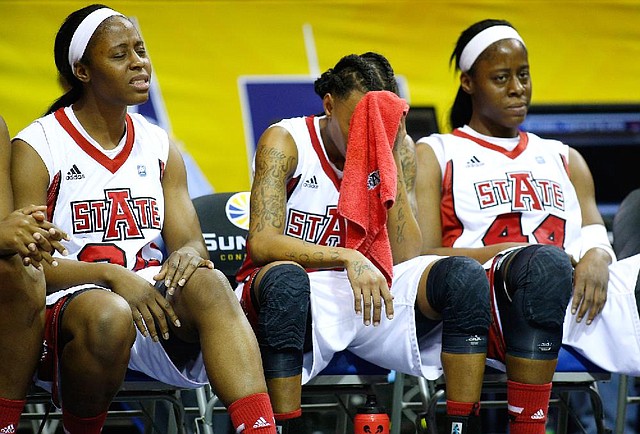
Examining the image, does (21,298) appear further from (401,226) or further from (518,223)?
(518,223)

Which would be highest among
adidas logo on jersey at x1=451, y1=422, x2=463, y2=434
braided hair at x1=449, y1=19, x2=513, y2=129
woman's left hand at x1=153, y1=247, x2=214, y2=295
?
braided hair at x1=449, y1=19, x2=513, y2=129

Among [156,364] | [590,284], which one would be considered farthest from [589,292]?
[156,364]

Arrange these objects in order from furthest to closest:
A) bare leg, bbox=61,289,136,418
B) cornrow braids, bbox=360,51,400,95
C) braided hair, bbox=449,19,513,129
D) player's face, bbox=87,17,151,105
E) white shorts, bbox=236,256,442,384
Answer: braided hair, bbox=449,19,513,129 < cornrow braids, bbox=360,51,400,95 < player's face, bbox=87,17,151,105 < white shorts, bbox=236,256,442,384 < bare leg, bbox=61,289,136,418

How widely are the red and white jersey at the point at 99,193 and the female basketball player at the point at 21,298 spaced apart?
1.20ft

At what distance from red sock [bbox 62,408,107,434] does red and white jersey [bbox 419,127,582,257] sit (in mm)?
1484

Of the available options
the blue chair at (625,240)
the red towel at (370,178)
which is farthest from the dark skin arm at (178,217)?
the blue chair at (625,240)

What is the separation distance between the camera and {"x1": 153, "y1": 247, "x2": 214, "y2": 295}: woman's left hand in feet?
9.43

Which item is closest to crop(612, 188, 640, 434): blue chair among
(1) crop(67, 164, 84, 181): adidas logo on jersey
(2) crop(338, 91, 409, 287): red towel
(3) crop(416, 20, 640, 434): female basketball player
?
(3) crop(416, 20, 640, 434): female basketball player

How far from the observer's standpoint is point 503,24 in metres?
4.06

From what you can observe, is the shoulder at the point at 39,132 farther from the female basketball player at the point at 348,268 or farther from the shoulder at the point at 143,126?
the female basketball player at the point at 348,268

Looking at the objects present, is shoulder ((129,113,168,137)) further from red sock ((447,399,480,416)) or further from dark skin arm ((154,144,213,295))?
red sock ((447,399,480,416))

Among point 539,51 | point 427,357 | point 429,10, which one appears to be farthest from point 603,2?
point 427,357

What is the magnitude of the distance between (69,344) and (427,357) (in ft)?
3.53

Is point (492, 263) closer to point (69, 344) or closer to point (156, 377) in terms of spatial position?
point (156, 377)
